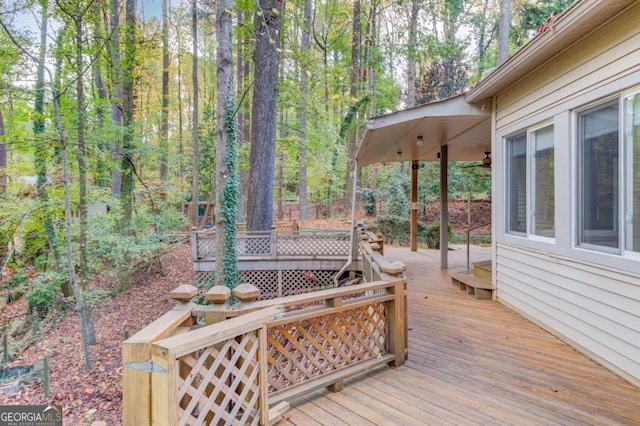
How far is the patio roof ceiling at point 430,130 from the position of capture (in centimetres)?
480

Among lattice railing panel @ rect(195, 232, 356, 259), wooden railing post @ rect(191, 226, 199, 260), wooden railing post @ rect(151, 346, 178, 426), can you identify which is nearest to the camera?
wooden railing post @ rect(151, 346, 178, 426)

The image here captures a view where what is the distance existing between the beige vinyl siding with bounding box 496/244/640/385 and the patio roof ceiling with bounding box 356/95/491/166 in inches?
86.1

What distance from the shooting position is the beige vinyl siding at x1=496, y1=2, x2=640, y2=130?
2.57 metres

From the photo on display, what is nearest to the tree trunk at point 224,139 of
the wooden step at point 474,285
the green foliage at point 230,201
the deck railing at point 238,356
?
the green foliage at point 230,201

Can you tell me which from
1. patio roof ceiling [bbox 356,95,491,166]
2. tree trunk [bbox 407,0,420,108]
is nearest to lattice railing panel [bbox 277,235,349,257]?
patio roof ceiling [bbox 356,95,491,166]

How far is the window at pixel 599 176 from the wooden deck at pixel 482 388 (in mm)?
1169

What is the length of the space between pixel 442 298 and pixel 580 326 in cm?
197

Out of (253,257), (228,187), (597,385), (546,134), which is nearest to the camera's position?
(597,385)

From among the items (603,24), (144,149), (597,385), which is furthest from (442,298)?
(144,149)

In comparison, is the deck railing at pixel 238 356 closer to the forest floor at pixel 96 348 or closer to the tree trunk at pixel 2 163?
the forest floor at pixel 96 348

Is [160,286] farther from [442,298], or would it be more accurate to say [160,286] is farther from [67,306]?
[442,298]

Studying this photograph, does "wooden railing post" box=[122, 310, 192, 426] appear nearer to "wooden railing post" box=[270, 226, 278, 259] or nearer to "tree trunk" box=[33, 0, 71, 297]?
"wooden railing post" box=[270, 226, 278, 259]

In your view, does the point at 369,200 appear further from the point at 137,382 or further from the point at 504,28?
the point at 137,382

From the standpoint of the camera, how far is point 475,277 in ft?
18.2
